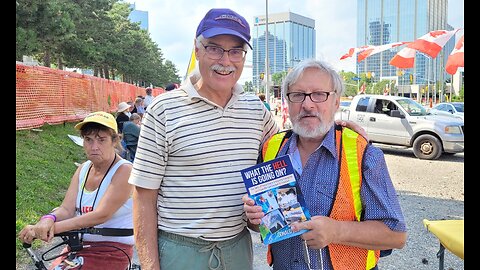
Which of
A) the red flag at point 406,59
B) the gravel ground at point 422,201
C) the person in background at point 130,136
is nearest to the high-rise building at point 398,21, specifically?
the red flag at point 406,59

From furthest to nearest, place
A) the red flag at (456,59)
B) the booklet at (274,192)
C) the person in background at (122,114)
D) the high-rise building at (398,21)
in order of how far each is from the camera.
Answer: the high-rise building at (398,21) < the red flag at (456,59) < the person in background at (122,114) < the booklet at (274,192)

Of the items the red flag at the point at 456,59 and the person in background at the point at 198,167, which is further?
the red flag at the point at 456,59

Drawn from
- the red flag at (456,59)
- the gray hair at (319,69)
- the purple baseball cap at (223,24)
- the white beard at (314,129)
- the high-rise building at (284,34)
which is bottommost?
the white beard at (314,129)

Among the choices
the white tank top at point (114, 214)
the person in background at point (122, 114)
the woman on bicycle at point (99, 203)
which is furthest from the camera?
the person in background at point (122, 114)

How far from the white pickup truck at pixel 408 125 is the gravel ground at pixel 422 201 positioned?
0.46 m

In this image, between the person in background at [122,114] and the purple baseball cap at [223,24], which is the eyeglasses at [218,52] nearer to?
the purple baseball cap at [223,24]

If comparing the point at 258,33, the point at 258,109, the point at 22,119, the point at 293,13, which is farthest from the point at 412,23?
the point at 258,109

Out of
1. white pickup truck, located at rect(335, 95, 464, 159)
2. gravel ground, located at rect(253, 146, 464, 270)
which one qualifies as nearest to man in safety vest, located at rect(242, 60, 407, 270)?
gravel ground, located at rect(253, 146, 464, 270)

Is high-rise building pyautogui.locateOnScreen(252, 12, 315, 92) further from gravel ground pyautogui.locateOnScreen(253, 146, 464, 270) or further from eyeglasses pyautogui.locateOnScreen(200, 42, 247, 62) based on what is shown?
eyeglasses pyautogui.locateOnScreen(200, 42, 247, 62)

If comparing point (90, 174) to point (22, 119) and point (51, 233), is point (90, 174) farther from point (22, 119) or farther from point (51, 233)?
point (22, 119)

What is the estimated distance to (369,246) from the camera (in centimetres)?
183

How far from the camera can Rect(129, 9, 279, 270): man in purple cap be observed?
1.92 metres

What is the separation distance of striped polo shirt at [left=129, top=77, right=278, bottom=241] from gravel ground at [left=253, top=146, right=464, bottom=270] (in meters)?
2.78

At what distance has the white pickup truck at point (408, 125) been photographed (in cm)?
1173
